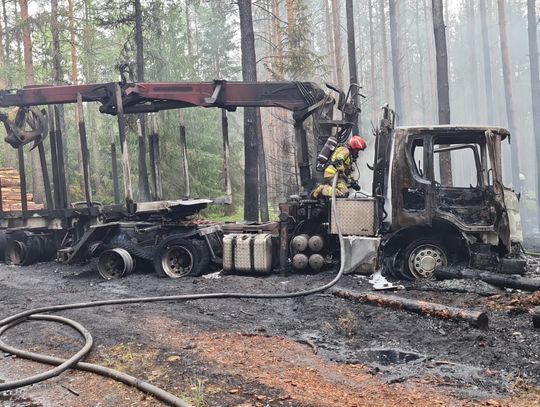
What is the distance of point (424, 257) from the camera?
8.33 meters

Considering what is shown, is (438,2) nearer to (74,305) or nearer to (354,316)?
(354,316)

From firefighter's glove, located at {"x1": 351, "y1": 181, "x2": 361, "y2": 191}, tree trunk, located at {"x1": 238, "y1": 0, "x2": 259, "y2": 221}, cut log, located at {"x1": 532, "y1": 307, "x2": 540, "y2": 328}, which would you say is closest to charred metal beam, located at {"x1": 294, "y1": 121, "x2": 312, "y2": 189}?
firefighter's glove, located at {"x1": 351, "y1": 181, "x2": 361, "y2": 191}

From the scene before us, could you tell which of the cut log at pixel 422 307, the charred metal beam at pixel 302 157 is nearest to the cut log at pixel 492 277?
the cut log at pixel 422 307

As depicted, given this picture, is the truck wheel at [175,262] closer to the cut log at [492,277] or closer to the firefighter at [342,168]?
the firefighter at [342,168]

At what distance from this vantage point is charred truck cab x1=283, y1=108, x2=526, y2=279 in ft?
26.6

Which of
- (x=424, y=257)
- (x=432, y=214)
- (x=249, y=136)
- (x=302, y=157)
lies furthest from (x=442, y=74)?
(x=424, y=257)

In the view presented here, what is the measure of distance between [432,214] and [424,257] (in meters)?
0.72

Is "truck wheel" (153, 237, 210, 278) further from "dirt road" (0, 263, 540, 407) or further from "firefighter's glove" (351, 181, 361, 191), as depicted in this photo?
"firefighter's glove" (351, 181, 361, 191)

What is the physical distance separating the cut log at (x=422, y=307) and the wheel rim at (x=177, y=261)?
3.36 meters

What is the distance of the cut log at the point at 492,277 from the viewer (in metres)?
7.25

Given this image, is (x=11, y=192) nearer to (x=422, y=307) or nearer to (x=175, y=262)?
(x=175, y=262)

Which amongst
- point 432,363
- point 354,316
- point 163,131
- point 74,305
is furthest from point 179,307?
point 163,131

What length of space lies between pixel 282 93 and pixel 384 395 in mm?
7426

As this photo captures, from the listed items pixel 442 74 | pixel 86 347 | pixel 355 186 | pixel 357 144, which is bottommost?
pixel 86 347
